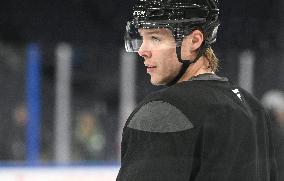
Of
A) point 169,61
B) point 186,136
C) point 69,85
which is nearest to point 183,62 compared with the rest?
point 169,61

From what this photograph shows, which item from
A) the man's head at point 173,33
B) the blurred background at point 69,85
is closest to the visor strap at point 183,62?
the man's head at point 173,33

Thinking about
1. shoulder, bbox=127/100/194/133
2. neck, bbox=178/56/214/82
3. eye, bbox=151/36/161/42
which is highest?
eye, bbox=151/36/161/42

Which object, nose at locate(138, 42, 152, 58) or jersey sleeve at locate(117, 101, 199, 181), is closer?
jersey sleeve at locate(117, 101, 199, 181)

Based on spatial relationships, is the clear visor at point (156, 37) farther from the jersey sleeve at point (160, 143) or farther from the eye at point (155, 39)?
the jersey sleeve at point (160, 143)

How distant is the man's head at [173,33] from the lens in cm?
90

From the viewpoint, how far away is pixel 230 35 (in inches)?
A: 89.4

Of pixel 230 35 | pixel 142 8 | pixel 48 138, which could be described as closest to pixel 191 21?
pixel 142 8

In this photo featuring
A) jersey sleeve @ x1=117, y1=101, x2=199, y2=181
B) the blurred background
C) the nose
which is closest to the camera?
jersey sleeve @ x1=117, y1=101, x2=199, y2=181

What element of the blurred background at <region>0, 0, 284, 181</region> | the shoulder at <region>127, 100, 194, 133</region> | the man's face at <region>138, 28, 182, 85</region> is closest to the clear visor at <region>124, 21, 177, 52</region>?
the man's face at <region>138, 28, 182, 85</region>

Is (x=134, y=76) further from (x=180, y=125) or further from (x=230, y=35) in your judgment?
(x=180, y=125)

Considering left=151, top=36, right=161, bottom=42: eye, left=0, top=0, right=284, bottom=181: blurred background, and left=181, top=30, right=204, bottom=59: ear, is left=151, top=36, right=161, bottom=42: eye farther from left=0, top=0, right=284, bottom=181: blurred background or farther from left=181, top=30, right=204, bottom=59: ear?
left=0, top=0, right=284, bottom=181: blurred background

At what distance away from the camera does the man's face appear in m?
0.90

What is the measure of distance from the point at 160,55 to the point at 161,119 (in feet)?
0.37

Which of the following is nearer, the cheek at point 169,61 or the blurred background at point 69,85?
the cheek at point 169,61
